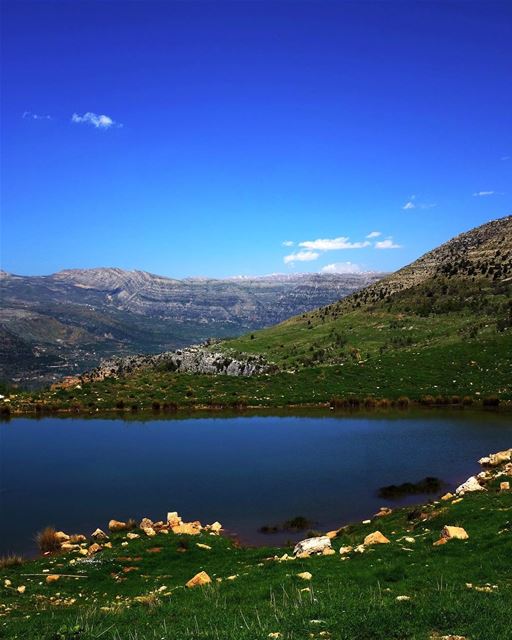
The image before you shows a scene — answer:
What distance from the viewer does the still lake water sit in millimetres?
30672

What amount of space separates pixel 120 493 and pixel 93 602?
16.6 metres

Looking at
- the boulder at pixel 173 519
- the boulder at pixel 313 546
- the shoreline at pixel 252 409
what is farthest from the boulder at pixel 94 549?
the shoreline at pixel 252 409

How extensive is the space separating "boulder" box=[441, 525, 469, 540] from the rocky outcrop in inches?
2336

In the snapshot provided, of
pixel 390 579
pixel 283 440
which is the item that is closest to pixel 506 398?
pixel 283 440

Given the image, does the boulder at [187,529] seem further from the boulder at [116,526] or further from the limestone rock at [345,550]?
the limestone rock at [345,550]

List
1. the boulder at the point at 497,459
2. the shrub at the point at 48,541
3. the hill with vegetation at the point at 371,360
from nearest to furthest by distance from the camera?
the shrub at the point at 48,541 → the boulder at the point at 497,459 → the hill with vegetation at the point at 371,360

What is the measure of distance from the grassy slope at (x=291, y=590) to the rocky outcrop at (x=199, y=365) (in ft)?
181

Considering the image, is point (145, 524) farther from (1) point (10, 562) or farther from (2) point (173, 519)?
(1) point (10, 562)

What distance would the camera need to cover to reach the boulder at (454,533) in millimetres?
19438

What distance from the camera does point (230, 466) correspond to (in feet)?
129

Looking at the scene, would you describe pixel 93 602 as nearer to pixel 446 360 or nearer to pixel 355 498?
pixel 355 498

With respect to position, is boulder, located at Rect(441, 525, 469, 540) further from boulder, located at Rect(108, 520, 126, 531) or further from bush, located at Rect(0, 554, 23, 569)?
bush, located at Rect(0, 554, 23, 569)

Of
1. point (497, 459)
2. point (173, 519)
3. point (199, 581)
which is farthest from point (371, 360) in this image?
point (199, 581)

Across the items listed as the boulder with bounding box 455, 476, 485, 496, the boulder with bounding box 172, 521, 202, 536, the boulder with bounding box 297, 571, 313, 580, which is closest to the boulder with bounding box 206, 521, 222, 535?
the boulder with bounding box 172, 521, 202, 536
